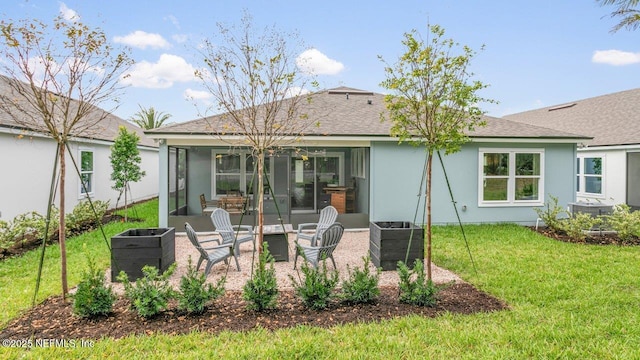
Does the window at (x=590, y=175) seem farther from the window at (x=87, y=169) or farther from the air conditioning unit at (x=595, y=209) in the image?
the window at (x=87, y=169)

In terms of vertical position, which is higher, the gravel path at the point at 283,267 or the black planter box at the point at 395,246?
the black planter box at the point at 395,246

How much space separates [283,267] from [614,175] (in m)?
13.6

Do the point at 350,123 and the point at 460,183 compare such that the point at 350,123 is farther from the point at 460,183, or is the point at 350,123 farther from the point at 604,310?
the point at 604,310

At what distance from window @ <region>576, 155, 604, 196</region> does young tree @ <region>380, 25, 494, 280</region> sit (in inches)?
499

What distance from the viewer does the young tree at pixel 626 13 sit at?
17.4ft

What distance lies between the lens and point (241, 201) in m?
10.7

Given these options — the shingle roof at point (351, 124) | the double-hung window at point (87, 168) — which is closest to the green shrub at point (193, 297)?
the shingle roof at point (351, 124)

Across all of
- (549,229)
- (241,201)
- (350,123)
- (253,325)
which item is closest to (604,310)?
(253,325)

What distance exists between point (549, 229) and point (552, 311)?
264 inches

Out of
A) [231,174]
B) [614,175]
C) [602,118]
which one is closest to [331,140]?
[231,174]

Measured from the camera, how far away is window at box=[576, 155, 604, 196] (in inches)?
555

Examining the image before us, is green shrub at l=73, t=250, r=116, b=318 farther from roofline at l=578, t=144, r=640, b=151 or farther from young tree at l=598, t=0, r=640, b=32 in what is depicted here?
roofline at l=578, t=144, r=640, b=151

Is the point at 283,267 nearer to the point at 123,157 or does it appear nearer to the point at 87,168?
the point at 123,157

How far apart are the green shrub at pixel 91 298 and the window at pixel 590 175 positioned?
1673 cm
